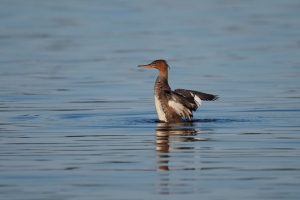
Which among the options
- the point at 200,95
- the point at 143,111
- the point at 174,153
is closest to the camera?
the point at 174,153

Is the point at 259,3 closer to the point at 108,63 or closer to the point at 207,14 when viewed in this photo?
the point at 207,14

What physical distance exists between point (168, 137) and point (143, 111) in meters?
3.05

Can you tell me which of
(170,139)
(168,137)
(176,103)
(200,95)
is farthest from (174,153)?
(200,95)

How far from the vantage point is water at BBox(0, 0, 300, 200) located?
9.28 m

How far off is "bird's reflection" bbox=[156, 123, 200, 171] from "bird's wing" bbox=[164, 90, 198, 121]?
0.37 meters

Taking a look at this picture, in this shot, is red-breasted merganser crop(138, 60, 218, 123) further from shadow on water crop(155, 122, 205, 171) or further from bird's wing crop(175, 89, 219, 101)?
shadow on water crop(155, 122, 205, 171)

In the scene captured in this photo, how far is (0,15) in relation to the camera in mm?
36062

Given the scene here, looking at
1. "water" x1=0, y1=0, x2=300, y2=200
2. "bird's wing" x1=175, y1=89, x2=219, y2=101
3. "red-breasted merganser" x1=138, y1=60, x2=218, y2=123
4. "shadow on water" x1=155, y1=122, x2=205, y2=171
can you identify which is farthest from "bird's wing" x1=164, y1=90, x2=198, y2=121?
"water" x1=0, y1=0, x2=300, y2=200

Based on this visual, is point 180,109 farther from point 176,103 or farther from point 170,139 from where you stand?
point 170,139

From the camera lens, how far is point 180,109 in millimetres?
14367

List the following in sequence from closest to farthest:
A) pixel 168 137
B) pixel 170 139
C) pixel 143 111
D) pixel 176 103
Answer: pixel 170 139, pixel 168 137, pixel 176 103, pixel 143 111

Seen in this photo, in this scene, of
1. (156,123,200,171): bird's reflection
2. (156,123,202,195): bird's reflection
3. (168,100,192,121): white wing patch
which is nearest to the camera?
(156,123,202,195): bird's reflection

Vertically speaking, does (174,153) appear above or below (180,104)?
below

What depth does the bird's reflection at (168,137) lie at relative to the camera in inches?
417
